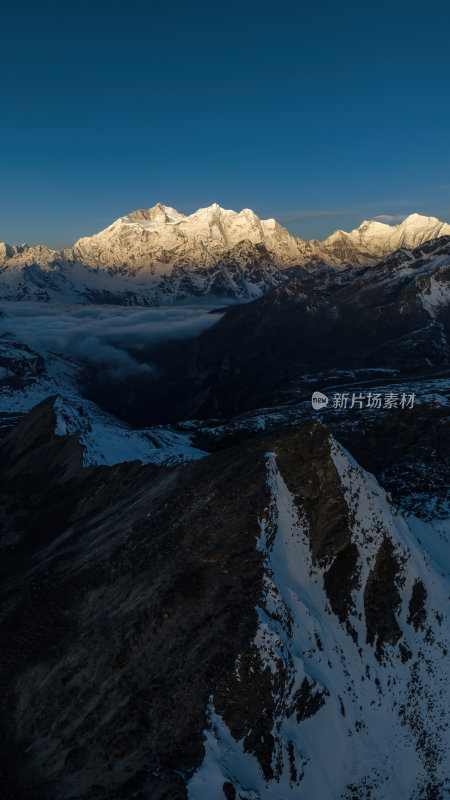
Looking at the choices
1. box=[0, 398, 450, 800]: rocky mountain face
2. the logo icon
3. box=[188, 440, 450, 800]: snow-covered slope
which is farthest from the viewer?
the logo icon

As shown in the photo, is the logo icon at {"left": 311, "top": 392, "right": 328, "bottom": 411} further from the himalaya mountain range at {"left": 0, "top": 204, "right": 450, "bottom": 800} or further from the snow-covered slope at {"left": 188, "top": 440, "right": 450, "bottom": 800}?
the snow-covered slope at {"left": 188, "top": 440, "right": 450, "bottom": 800}

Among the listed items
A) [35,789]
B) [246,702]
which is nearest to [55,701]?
[35,789]

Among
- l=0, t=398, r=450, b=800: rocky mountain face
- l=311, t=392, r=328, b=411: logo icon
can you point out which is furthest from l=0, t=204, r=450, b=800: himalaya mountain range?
l=311, t=392, r=328, b=411: logo icon

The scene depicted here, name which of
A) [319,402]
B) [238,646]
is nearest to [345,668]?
[238,646]

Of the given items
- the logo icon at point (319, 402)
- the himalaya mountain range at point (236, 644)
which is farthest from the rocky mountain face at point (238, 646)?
the logo icon at point (319, 402)

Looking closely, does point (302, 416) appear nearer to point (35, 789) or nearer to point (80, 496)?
point (80, 496)

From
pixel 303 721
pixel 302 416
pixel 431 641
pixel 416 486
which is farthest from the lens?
pixel 302 416

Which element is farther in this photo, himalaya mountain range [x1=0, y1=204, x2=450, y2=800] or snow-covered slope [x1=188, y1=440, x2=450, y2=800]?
snow-covered slope [x1=188, y1=440, x2=450, y2=800]

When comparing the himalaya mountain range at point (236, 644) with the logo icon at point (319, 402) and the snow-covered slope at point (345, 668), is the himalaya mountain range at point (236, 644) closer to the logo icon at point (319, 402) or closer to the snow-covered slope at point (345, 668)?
the snow-covered slope at point (345, 668)

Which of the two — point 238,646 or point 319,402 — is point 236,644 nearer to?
point 238,646
